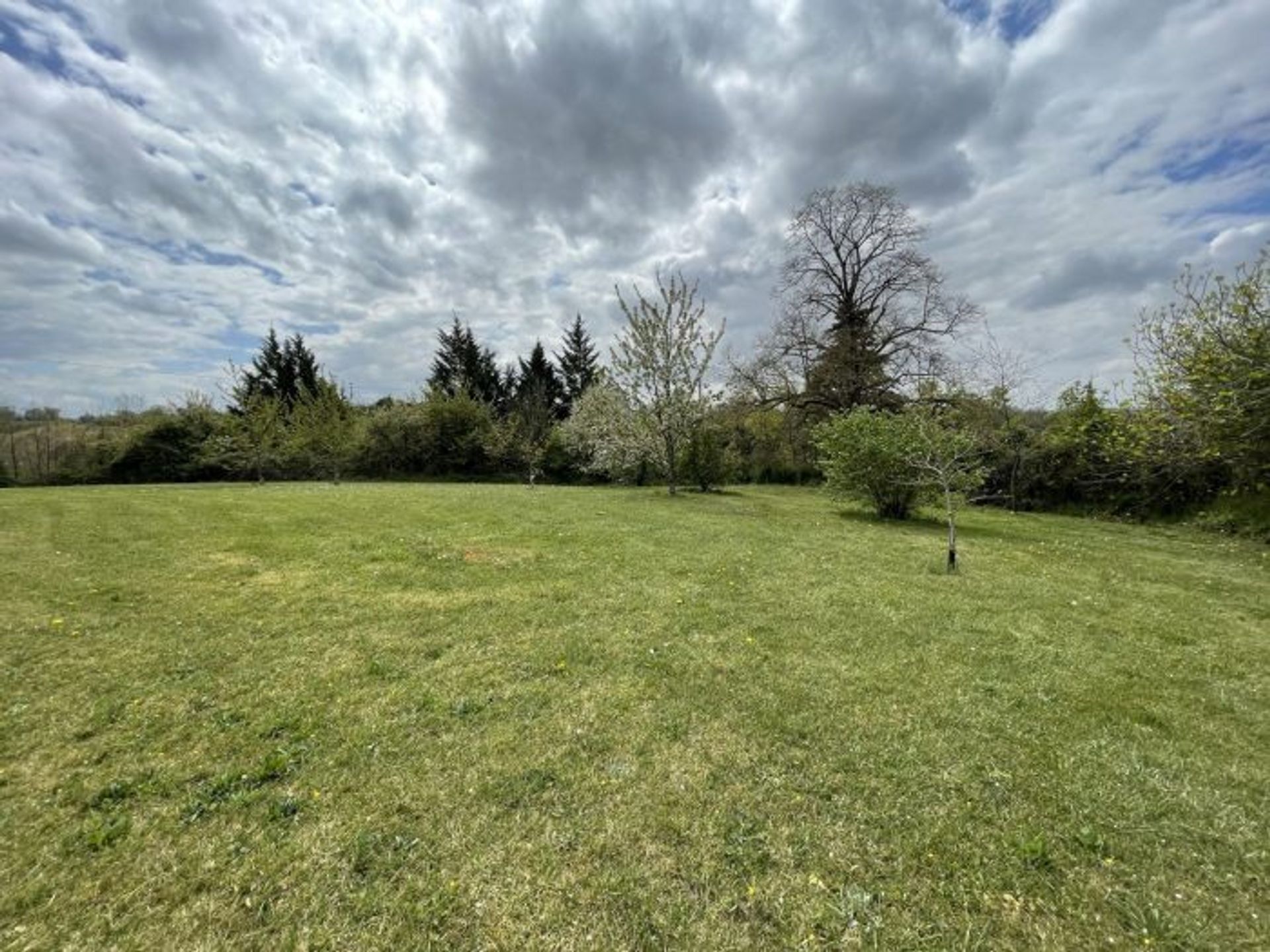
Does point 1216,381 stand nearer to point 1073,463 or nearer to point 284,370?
point 1073,463

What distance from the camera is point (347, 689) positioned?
4.44m

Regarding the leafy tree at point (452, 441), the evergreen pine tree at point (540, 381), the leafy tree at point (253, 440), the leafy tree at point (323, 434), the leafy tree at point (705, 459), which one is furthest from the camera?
the evergreen pine tree at point (540, 381)

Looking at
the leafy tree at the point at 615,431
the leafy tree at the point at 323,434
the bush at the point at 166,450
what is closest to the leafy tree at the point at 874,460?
the leafy tree at the point at 615,431

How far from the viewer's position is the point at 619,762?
11.7ft

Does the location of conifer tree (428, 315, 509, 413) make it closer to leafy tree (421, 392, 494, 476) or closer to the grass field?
leafy tree (421, 392, 494, 476)

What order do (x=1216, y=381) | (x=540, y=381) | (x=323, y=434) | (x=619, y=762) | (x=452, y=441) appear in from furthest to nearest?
1. (x=540, y=381)
2. (x=452, y=441)
3. (x=323, y=434)
4. (x=1216, y=381)
5. (x=619, y=762)

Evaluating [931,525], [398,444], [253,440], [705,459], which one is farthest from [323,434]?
[931,525]

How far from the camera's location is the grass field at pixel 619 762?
2455mm

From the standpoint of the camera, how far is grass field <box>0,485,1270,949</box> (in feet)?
8.05

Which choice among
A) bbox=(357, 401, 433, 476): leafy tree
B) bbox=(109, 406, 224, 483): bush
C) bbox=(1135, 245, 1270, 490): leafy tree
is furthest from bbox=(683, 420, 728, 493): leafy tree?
bbox=(109, 406, 224, 483): bush

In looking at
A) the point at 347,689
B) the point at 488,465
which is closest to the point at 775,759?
the point at 347,689

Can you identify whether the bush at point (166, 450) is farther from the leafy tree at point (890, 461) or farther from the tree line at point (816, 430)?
the leafy tree at point (890, 461)

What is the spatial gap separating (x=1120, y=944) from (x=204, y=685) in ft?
19.9

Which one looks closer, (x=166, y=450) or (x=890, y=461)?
(x=890, y=461)
